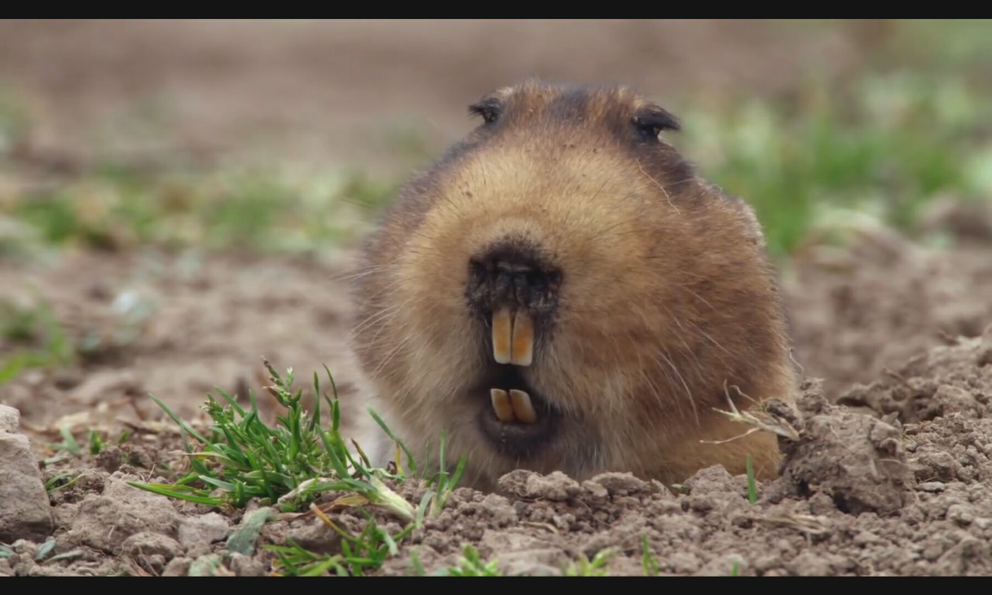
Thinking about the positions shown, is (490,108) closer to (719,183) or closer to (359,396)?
(359,396)

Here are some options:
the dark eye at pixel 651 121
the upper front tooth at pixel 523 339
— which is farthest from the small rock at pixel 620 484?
the dark eye at pixel 651 121

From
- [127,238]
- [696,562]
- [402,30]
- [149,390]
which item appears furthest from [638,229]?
[402,30]

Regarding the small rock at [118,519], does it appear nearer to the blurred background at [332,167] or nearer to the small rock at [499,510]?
the small rock at [499,510]

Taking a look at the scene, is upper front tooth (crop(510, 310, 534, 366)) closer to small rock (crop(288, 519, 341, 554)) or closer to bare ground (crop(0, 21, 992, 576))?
bare ground (crop(0, 21, 992, 576))

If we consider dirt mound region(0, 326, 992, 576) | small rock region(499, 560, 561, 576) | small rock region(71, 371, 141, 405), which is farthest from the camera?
small rock region(71, 371, 141, 405)

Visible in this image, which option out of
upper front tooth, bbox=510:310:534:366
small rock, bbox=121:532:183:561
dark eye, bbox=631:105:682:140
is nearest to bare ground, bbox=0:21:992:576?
small rock, bbox=121:532:183:561
